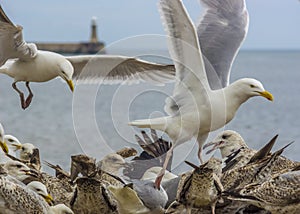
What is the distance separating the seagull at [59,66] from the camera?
5.98 metres

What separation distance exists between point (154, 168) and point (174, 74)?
97cm

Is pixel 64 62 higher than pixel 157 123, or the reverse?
pixel 64 62

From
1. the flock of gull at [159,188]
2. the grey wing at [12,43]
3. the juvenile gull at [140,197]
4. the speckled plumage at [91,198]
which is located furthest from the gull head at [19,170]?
the grey wing at [12,43]

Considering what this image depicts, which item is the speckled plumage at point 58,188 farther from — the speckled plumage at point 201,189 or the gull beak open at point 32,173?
the speckled plumage at point 201,189

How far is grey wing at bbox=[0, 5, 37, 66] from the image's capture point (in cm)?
573

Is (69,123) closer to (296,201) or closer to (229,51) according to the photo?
(229,51)

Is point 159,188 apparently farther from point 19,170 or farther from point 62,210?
point 19,170

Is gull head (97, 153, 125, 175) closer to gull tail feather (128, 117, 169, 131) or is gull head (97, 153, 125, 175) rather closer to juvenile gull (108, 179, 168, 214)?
juvenile gull (108, 179, 168, 214)

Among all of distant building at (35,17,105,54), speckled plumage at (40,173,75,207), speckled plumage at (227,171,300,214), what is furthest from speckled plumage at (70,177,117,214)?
distant building at (35,17,105,54)

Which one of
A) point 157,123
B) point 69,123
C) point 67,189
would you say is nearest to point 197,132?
point 157,123

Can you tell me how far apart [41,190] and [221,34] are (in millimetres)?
2758

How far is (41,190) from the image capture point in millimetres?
4953

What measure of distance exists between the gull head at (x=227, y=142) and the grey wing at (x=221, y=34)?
2.17ft

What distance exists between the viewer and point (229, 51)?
7055 millimetres
